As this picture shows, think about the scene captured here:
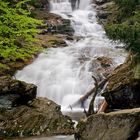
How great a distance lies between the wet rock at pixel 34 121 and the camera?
18453mm

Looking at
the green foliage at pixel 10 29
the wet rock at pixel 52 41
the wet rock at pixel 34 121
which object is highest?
the green foliage at pixel 10 29

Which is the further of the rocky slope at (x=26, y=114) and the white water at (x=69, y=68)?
the white water at (x=69, y=68)

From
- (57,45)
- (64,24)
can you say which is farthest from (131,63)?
(64,24)

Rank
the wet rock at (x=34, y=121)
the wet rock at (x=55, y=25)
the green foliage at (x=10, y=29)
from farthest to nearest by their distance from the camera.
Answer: the wet rock at (x=55, y=25) < the wet rock at (x=34, y=121) < the green foliage at (x=10, y=29)

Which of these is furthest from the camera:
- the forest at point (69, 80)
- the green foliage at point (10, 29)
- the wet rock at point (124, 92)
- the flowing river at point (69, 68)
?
the flowing river at point (69, 68)

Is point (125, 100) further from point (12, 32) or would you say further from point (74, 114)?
point (12, 32)

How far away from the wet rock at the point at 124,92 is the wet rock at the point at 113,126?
5882 millimetres

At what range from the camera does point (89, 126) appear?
1379 cm

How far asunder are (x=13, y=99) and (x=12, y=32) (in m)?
3.74

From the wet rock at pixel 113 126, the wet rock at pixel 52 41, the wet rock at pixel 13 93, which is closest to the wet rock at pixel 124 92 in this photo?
the wet rock at pixel 13 93

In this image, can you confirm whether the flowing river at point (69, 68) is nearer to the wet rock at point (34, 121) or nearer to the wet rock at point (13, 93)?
the wet rock at point (13, 93)

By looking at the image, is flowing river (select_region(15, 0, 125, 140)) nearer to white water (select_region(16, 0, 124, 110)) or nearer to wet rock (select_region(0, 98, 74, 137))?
white water (select_region(16, 0, 124, 110))

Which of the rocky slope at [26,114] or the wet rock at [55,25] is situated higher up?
the rocky slope at [26,114]

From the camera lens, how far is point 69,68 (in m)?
31.8
